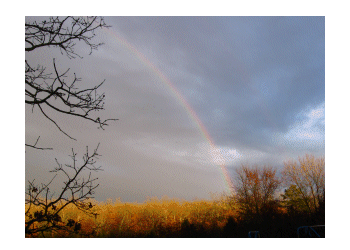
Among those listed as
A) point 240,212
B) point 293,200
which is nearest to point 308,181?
point 293,200

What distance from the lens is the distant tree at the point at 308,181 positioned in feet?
14.8

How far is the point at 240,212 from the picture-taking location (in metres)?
4.59

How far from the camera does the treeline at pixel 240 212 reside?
4.23 m

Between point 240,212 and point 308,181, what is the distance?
1.26m

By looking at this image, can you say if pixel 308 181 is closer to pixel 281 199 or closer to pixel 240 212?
pixel 281 199

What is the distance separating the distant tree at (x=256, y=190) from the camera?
15.2 ft

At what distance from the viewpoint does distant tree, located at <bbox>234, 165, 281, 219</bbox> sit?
464 cm

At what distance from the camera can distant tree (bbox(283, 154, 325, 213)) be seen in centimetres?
450

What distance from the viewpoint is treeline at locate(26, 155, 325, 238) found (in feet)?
13.9
